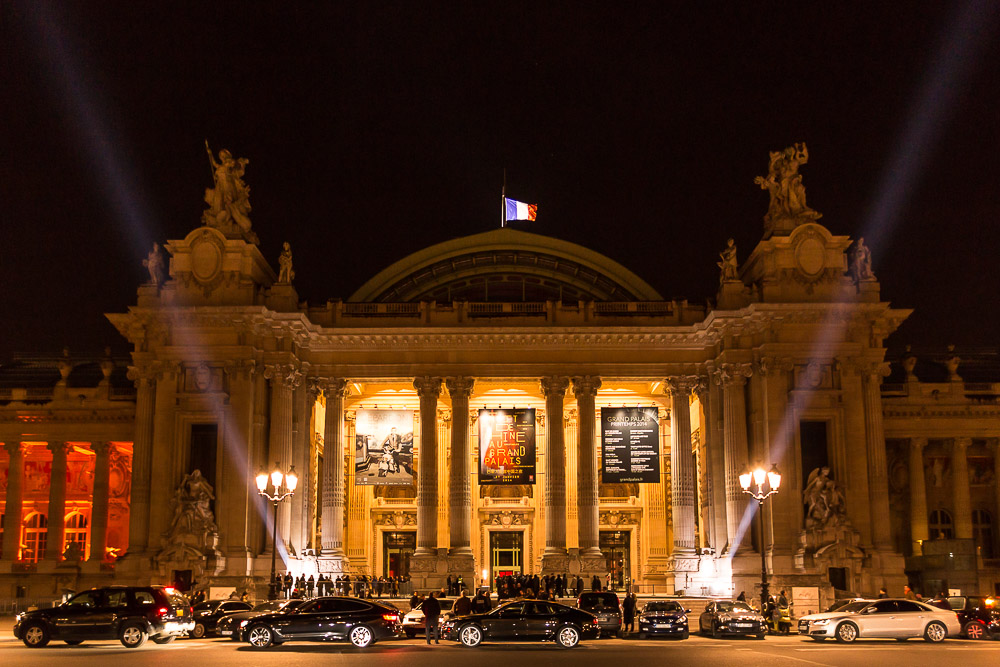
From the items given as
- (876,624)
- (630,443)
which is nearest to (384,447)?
(630,443)

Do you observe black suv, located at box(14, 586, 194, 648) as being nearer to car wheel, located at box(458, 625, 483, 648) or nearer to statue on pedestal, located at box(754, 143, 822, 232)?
car wheel, located at box(458, 625, 483, 648)

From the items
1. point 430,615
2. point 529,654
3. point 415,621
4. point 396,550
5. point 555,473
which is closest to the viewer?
point 529,654

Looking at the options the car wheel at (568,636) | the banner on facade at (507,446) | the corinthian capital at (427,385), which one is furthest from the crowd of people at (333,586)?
the car wheel at (568,636)

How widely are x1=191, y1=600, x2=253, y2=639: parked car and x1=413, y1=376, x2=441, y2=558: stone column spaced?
677 inches

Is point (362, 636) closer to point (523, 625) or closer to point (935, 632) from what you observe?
point (523, 625)

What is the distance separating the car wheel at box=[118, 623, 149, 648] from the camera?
94.6 feet

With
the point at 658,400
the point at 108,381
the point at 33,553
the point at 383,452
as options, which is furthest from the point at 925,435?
the point at 33,553

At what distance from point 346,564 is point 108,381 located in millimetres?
18192

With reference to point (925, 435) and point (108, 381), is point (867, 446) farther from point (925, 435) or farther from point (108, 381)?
point (108, 381)

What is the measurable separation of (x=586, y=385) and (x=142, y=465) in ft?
73.5

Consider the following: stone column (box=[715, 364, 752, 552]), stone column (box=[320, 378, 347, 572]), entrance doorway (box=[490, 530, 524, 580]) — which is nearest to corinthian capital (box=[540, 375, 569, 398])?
stone column (box=[715, 364, 752, 552])

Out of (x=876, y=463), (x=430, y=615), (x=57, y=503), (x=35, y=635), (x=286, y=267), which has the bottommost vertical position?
(x=35, y=635)

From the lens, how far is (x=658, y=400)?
62.4 m

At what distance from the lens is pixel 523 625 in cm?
2911
